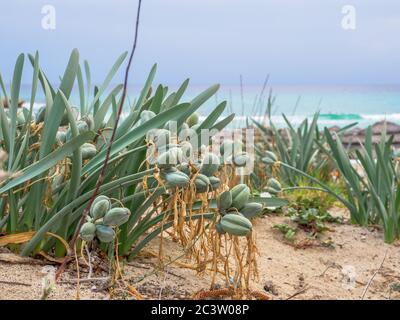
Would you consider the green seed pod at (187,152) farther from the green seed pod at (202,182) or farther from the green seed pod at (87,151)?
the green seed pod at (87,151)

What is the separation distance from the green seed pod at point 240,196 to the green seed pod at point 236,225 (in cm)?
4

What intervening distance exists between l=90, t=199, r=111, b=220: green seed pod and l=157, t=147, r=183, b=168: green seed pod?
110 millimetres

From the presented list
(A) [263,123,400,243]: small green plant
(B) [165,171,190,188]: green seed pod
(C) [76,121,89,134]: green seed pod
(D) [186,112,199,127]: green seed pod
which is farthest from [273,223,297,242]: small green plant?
(B) [165,171,190,188]: green seed pod

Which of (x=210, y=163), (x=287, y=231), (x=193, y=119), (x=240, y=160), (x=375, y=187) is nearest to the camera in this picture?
(x=210, y=163)

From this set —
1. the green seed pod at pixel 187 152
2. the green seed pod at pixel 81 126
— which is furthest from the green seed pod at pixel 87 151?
the green seed pod at pixel 187 152

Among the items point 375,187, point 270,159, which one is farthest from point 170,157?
point 375,187

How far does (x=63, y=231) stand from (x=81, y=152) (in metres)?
0.18

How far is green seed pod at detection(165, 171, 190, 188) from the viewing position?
3.18 feet

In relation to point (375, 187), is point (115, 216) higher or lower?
higher

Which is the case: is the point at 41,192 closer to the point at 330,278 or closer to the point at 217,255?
the point at 217,255

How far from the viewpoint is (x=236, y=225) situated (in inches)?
39.0

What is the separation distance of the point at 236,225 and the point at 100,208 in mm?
226

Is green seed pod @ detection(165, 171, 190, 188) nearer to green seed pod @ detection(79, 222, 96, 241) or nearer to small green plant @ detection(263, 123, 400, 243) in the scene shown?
green seed pod @ detection(79, 222, 96, 241)

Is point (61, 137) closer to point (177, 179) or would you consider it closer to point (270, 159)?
point (177, 179)
